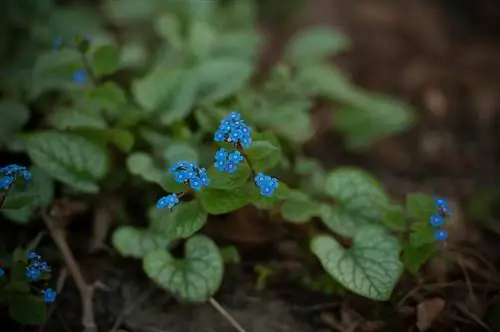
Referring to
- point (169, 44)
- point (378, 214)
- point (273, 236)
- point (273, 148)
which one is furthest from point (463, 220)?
point (169, 44)

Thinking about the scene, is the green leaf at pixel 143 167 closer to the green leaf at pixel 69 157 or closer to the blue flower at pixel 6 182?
the green leaf at pixel 69 157

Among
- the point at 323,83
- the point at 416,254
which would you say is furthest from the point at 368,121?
the point at 416,254

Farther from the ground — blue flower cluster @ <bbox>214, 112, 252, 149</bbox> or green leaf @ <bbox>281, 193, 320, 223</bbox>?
blue flower cluster @ <bbox>214, 112, 252, 149</bbox>

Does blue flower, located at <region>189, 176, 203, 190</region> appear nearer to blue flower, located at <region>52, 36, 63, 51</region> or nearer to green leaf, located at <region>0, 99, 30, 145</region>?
green leaf, located at <region>0, 99, 30, 145</region>

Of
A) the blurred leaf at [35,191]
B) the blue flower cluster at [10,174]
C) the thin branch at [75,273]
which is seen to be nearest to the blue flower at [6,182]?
the blue flower cluster at [10,174]

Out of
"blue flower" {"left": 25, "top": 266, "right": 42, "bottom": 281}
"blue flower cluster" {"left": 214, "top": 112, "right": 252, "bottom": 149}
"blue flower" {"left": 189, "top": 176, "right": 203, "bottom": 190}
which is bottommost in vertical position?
"blue flower" {"left": 25, "top": 266, "right": 42, "bottom": 281}

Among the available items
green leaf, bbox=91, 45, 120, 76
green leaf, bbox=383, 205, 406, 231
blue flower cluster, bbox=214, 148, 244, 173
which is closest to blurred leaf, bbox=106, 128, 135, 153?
green leaf, bbox=91, 45, 120, 76

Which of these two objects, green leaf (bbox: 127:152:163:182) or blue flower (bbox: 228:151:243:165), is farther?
green leaf (bbox: 127:152:163:182)
